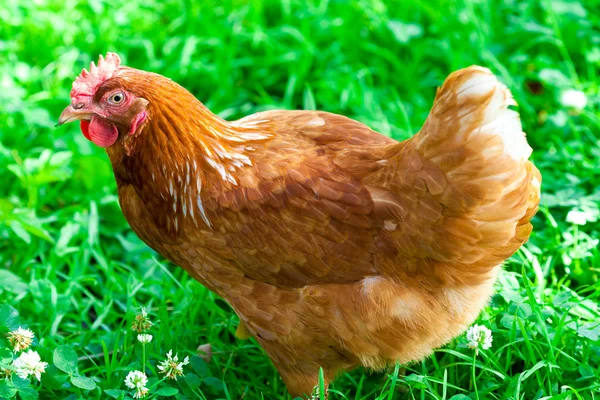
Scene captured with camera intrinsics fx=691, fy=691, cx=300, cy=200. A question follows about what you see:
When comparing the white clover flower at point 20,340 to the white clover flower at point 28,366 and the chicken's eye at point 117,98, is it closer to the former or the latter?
the white clover flower at point 28,366

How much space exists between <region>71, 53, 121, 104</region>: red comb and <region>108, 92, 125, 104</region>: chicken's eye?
0.09 metres

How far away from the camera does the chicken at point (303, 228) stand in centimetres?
254

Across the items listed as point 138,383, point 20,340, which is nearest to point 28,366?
point 20,340

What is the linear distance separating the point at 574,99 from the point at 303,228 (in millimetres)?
2284

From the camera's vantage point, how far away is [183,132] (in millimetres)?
2719

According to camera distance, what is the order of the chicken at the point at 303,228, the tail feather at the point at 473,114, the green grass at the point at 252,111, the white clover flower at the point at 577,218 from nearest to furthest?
1. the tail feather at the point at 473,114
2. the chicken at the point at 303,228
3. the green grass at the point at 252,111
4. the white clover flower at the point at 577,218

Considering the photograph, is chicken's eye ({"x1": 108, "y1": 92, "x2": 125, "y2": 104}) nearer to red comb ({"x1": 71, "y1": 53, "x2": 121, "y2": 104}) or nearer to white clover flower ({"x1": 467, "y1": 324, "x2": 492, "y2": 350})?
red comb ({"x1": 71, "y1": 53, "x2": 121, "y2": 104})

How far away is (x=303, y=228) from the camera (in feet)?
8.67

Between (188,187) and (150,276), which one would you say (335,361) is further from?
(150,276)

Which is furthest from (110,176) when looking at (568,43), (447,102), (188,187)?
(568,43)

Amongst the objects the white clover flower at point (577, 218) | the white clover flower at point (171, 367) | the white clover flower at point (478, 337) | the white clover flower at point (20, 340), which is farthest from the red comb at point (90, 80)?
the white clover flower at point (577, 218)

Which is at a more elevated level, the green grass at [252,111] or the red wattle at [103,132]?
the red wattle at [103,132]

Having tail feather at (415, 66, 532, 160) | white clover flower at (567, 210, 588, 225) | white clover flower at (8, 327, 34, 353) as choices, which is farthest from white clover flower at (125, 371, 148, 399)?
white clover flower at (567, 210, 588, 225)

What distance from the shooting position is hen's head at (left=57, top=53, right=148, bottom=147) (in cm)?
267
